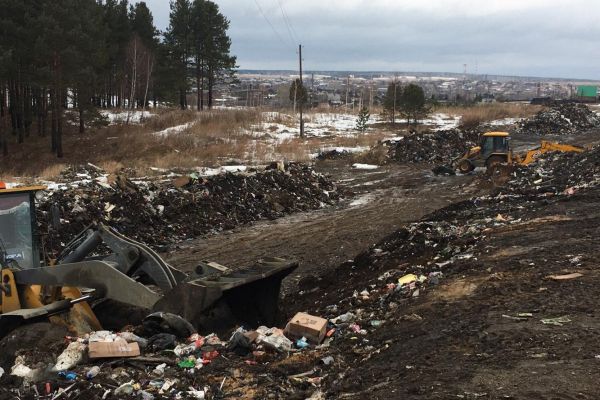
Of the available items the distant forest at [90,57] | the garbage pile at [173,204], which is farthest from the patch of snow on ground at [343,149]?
the distant forest at [90,57]

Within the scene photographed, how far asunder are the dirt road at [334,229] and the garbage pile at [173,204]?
773 millimetres

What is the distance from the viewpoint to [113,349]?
16.8ft

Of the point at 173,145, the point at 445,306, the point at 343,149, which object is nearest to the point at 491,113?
the point at 343,149

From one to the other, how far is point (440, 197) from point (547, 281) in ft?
42.5

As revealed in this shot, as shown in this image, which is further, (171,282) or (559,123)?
(559,123)

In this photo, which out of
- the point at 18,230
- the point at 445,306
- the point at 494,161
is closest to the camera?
the point at 445,306

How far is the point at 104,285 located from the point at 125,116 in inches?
1669

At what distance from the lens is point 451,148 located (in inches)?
1309

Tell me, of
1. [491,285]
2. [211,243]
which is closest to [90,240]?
[491,285]

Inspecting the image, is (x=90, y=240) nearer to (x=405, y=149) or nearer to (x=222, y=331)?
(x=222, y=331)

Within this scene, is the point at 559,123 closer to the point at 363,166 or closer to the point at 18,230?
the point at 363,166

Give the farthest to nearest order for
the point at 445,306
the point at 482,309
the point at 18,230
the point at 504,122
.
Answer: the point at 504,122 → the point at 18,230 → the point at 445,306 → the point at 482,309

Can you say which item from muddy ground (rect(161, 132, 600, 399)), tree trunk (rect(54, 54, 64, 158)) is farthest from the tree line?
muddy ground (rect(161, 132, 600, 399))

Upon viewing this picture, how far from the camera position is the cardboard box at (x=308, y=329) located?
18.5 feet
